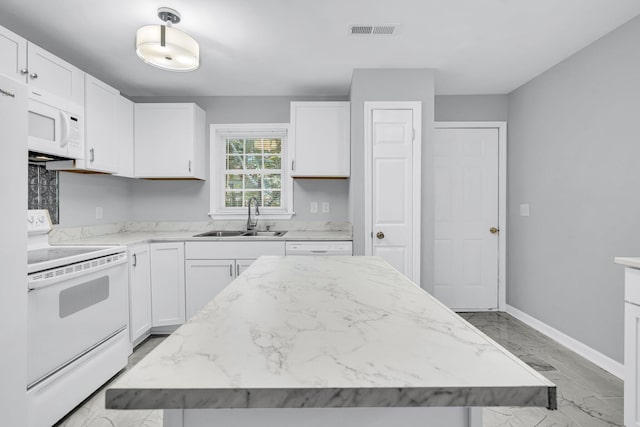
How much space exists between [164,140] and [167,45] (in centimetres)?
149

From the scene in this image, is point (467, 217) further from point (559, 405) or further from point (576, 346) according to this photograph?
point (559, 405)

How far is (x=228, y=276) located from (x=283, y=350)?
8.48 feet

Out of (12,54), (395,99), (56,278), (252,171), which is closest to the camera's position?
(56,278)

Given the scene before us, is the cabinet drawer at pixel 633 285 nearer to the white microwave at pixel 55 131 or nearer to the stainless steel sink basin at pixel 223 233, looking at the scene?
the stainless steel sink basin at pixel 223 233

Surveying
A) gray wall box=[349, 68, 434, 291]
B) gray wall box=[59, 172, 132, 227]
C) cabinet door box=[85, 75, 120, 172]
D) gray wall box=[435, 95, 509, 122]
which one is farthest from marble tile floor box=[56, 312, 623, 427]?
gray wall box=[435, 95, 509, 122]

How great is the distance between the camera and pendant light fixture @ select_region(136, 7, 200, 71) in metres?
1.97

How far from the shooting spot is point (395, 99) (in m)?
3.00

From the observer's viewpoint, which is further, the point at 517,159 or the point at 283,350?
the point at 517,159

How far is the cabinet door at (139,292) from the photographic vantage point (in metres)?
2.66

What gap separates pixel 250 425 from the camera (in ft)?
1.88

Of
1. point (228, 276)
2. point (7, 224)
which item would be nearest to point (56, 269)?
point (7, 224)

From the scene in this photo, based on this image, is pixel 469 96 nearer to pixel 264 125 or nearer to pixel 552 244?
pixel 552 244

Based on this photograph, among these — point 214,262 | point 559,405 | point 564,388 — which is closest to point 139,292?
point 214,262

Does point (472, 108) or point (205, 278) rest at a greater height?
point (472, 108)
